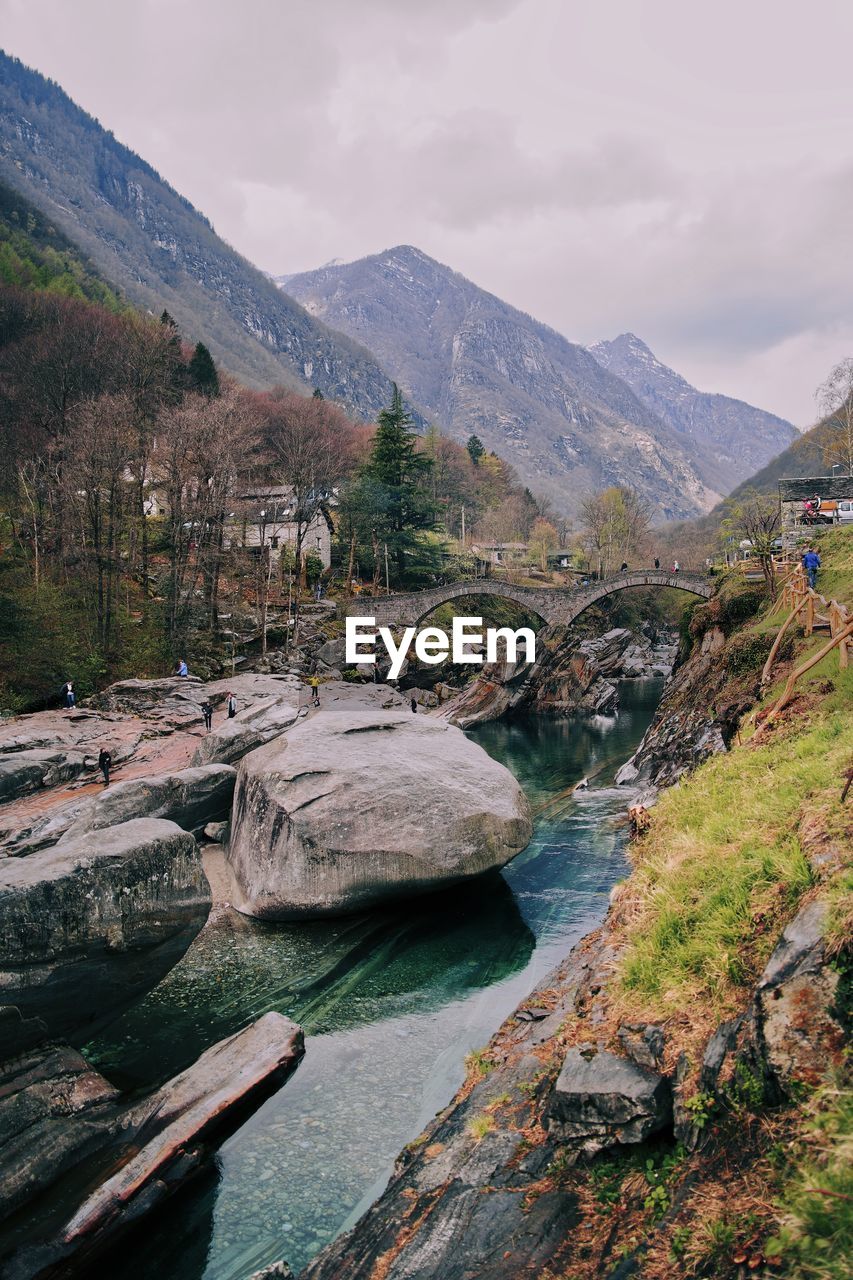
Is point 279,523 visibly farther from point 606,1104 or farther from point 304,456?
point 606,1104

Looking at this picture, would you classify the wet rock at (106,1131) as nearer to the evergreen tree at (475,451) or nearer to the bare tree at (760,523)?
the bare tree at (760,523)

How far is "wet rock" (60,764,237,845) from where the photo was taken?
18766 millimetres

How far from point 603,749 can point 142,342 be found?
46669 millimetres

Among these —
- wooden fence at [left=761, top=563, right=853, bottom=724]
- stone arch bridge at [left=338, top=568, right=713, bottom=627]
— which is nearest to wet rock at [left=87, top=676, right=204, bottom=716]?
stone arch bridge at [left=338, top=568, right=713, bottom=627]

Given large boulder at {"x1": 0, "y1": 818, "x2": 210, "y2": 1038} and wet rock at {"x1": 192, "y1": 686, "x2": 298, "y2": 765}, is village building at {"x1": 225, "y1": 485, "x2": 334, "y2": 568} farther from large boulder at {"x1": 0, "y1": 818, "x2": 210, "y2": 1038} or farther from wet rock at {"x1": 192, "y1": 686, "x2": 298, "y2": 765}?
large boulder at {"x1": 0, "y1": 818, "x2": 210, "y2": 1038}

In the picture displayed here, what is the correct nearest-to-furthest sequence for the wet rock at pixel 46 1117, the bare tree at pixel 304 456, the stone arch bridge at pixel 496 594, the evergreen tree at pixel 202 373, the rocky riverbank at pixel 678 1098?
1. the rocky riverbank at pixel 678 1098
2. the wet rock at pixel 46 1117
3. the bare tree at pixel 304 456
4. the stone arch bridge at pixel 496 594
5. the evergreen tree at pixel 202 373

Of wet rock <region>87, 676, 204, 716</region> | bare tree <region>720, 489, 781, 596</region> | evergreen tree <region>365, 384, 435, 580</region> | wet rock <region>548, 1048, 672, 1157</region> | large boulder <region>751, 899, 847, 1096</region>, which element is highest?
evergreen tree <region>365, 384, 435, 580</region>

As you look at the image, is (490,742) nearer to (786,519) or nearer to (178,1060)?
(786,519)

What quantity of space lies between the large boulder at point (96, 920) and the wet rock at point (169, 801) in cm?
643

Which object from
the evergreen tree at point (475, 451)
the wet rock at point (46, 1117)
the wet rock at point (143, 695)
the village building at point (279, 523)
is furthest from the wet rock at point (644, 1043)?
the evergreen tree at point (475, 451)

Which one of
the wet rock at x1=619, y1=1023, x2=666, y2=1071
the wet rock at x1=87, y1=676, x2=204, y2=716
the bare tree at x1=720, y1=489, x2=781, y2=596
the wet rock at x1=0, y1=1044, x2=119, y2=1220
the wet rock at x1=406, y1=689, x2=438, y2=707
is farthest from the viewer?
the wet rock at x1=406, y1=689, x2=438, y2=707

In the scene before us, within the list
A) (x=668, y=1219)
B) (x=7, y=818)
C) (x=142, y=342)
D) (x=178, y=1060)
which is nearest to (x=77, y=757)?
(x=7, y=818)

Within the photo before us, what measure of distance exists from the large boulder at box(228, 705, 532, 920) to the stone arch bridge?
3788 cm

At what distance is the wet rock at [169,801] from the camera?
739 inches
